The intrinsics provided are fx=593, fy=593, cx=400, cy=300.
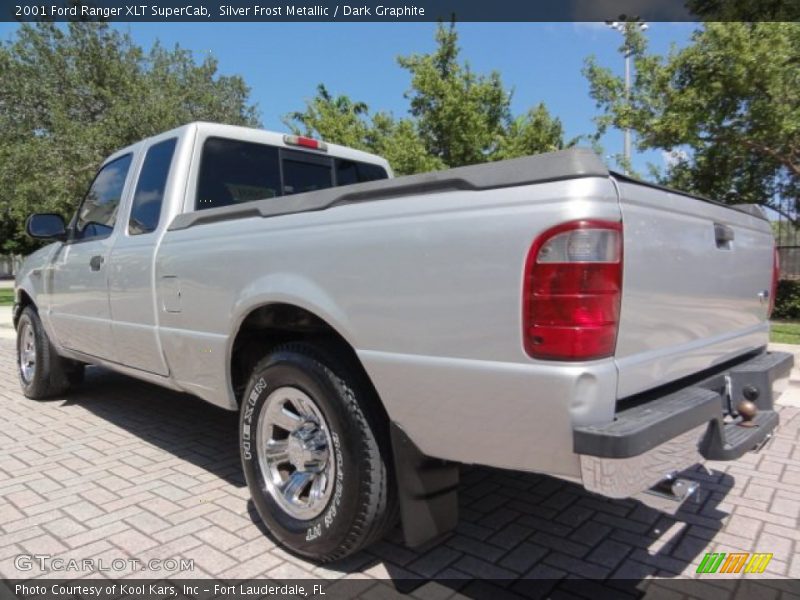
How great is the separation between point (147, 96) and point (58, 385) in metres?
12.0

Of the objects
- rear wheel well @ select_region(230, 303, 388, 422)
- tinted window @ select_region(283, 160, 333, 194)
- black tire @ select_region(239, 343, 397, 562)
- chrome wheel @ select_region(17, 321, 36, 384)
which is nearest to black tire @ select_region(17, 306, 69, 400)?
chrome wheel @ select_region(17, 321, 36, 384)

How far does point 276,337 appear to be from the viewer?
3.12 m

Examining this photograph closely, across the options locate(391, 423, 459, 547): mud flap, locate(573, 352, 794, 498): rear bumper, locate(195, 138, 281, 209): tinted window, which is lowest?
locate(391, 423, 459, 547): mud flap

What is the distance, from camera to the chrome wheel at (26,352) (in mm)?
5609

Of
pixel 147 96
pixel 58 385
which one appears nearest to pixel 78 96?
pixel 147 96

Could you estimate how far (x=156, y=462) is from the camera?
3.97m

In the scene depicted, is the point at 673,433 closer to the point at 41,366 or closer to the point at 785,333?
the point at 41,366

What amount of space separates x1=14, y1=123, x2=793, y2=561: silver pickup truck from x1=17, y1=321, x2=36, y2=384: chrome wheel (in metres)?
2.77

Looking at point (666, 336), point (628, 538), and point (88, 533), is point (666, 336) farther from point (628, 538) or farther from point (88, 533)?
point (88, 533)

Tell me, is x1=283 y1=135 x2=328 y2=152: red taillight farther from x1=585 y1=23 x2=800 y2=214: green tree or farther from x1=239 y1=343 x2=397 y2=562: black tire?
x1=585 y1=23 x2=800 y2=214: green tree

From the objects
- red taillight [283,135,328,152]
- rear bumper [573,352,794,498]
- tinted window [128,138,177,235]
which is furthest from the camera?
red taillight [283,135,328,152]

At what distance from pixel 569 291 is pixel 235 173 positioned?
2.77m

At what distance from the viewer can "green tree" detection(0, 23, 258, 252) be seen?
1462 cm

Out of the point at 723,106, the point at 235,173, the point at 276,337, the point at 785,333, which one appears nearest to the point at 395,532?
the point at 276,337
